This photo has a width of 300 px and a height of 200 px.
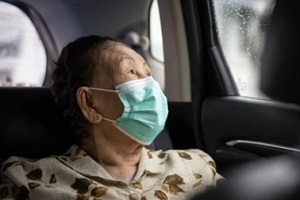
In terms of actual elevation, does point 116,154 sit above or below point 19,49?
below

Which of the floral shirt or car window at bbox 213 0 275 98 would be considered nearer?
the floral shirt

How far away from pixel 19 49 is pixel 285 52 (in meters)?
1.08

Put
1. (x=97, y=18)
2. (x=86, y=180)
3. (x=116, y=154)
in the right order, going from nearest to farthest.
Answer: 1. (x=86, y=180)
2. (x=116, y=154)
3. (x=97, y=18)

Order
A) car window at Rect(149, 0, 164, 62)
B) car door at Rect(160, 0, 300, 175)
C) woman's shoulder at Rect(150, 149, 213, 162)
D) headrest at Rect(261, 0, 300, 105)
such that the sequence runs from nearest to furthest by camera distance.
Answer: woman's shoulder at Rect(150, 149, 213, 162)
headrest at Rect(261, 0, 300, 105)
car door at Rect(160, 0, 300, 175)
car window at Rect(149, 0, 164, 62)

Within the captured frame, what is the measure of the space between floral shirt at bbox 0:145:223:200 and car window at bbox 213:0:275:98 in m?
0.57

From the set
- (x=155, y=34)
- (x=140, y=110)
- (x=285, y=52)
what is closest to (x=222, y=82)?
(x=285, y=52)

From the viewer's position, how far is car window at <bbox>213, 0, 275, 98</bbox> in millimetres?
2020

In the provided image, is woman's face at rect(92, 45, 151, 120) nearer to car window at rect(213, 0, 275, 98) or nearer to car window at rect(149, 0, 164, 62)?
car window at rect(213, 0, 275, 98)

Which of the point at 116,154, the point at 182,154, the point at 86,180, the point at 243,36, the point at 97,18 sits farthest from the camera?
the point at 97,18

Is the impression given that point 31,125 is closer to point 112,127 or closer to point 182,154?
point 112,127

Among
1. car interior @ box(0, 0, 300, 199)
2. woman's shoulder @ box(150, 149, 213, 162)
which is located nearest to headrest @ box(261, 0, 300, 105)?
car interior @ box(0, 0, 300, 199)

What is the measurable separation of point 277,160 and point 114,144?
910 millimetres

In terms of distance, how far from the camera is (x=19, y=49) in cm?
222

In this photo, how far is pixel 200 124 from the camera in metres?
2.15
